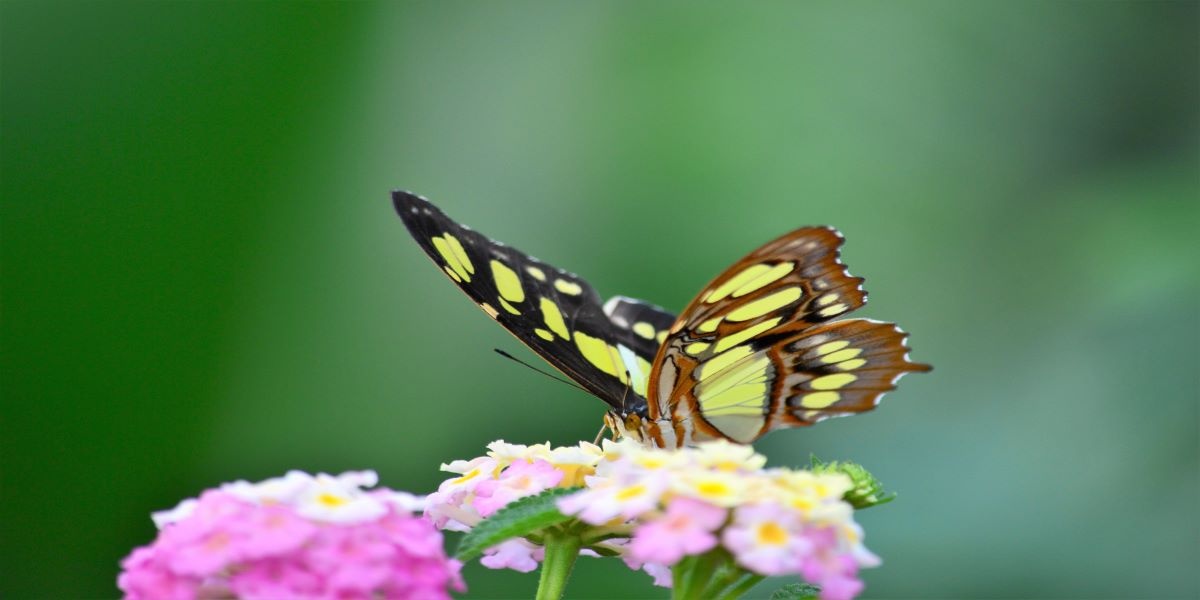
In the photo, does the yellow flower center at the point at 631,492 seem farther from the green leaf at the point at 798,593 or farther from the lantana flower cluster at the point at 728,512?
the green leaf at the point at 798,593

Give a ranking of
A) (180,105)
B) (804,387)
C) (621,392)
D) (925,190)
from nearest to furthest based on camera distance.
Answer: (804,387) < (621,392) < (180,105) < (925,190)

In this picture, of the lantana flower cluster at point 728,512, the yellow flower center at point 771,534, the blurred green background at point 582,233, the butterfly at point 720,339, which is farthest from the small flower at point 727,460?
the blurred green background at point 582,233

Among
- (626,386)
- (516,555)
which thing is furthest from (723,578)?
(626,386)

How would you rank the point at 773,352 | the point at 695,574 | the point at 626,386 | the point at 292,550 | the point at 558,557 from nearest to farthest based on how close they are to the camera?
the point at 292,550
the point at 695,574
the point at 558,557
the point at 773,352
the point at 626,386

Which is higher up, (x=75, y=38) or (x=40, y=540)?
(x=75, y=38)

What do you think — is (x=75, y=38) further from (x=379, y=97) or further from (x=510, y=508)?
(x=510, y=508)

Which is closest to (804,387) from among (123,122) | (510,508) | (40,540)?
(510,508)

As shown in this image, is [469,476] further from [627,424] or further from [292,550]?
[627,424]
